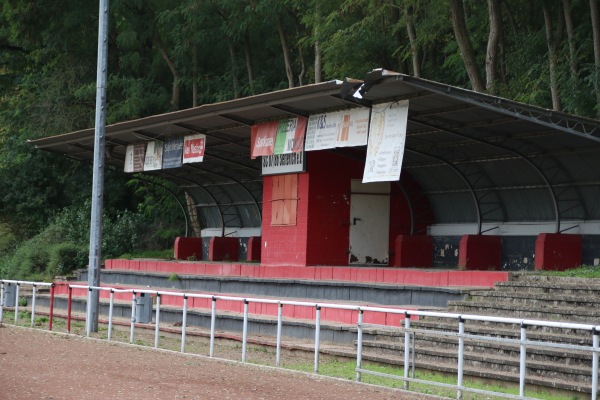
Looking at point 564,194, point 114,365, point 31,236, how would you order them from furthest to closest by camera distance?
point 31,236, point 564,194, point 114,365

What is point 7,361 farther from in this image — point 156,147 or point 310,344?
point 156,147

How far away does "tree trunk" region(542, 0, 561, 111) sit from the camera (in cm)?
2484

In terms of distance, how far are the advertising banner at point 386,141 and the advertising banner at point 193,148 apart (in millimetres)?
6943

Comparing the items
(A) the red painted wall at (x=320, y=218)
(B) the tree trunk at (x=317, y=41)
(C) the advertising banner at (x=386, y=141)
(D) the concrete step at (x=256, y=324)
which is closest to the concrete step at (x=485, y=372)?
(D) the concrete step at (x=256, y=324)

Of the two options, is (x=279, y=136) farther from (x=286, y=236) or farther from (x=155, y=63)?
(x=155, y=63)

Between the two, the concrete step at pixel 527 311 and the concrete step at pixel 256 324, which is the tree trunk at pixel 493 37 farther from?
the concrete step at pixel 527 311

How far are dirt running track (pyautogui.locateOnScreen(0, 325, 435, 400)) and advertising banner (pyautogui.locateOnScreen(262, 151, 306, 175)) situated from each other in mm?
8410

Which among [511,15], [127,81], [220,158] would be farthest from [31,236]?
[511,15]

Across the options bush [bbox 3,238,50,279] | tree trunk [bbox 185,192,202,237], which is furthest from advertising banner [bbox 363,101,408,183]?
bush [bbox 3,238,50,279]

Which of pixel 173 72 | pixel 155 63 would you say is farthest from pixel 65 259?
pixel 155 63

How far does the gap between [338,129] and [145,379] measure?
29.4ft

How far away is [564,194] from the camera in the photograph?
21875 millimetres

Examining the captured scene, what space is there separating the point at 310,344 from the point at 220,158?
1204cm

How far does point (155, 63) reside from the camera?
41156mm
